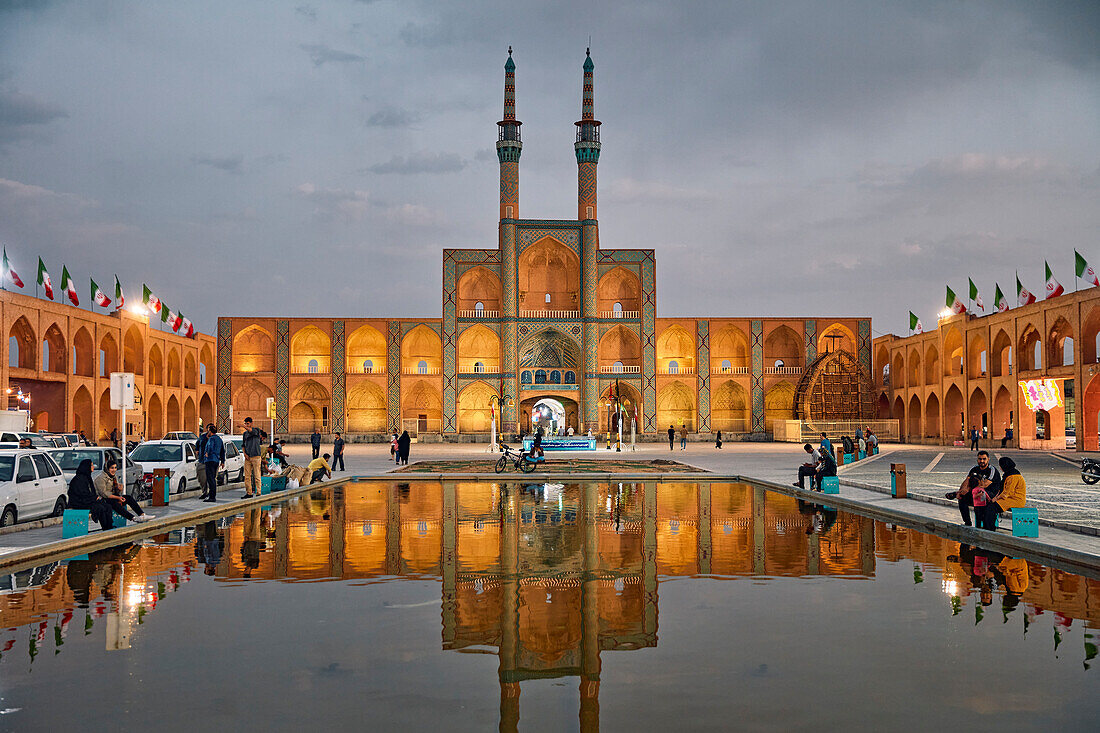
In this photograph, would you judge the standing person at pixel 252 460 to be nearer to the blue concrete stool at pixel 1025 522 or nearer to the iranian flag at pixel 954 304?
the blue concrete stool at pixel 1025 522

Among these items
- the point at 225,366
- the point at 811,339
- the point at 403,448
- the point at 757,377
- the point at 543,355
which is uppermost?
the point at 811,339

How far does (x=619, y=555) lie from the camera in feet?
28.4

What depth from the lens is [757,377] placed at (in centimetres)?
4816

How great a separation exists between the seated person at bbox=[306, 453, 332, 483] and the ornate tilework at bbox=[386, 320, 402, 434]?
89.4 feet

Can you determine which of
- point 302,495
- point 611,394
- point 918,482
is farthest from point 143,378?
point 918,482

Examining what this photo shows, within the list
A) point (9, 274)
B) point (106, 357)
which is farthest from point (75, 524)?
point (106, 357)

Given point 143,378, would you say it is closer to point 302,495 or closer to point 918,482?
point 302,495

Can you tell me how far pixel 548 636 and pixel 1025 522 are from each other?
6.55 metres

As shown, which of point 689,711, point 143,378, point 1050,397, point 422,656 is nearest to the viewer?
point 689,711

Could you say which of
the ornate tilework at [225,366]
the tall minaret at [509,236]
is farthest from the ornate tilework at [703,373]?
the ornate tilework at [225,366]

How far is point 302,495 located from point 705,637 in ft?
40.2

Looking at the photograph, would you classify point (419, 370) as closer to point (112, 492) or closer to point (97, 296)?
point (97, 296)

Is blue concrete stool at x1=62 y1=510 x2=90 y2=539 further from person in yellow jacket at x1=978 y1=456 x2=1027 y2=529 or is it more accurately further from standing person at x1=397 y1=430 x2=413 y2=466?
standing person at x1=397 y1=430 x2=413 y2=466

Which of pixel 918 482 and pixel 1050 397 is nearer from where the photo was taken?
pixel 918 482
